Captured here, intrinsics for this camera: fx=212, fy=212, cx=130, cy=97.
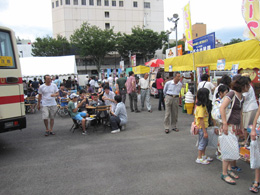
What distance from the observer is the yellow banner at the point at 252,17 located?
17.1 feet

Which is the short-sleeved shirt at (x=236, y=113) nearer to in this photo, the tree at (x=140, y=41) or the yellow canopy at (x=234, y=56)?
the yellow canopy at (x=234, y=56)

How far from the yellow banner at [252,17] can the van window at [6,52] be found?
6053 millimetres

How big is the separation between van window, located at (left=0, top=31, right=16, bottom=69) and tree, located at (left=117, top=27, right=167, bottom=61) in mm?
38944

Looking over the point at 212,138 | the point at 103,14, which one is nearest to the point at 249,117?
the point at 212,138

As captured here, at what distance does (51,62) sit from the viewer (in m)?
19.6

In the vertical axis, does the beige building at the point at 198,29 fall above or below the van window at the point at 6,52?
above

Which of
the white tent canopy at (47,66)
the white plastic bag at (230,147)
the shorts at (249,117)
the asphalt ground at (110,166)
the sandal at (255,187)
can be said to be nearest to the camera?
the sandal at (255,187)

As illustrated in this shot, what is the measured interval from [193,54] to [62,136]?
6167 millimetres

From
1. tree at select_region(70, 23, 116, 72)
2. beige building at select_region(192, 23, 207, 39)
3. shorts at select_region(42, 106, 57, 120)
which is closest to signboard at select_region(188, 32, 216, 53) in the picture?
shorts at select_region(42, 106, 57, 120)

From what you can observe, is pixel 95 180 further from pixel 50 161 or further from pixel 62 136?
pixel 62 136

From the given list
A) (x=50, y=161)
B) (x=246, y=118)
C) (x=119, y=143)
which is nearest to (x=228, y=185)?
(x=246, y=118)

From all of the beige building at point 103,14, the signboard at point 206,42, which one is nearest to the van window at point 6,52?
the signboard at point 206,42

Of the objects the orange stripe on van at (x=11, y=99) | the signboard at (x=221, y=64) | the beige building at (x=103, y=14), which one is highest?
the beige building at (x=103, y=14)

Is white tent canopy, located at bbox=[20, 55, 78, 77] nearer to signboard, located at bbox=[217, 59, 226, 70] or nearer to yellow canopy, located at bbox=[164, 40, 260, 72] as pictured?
yellow canopy, located at bbox=[164, 40, 260, 72]
